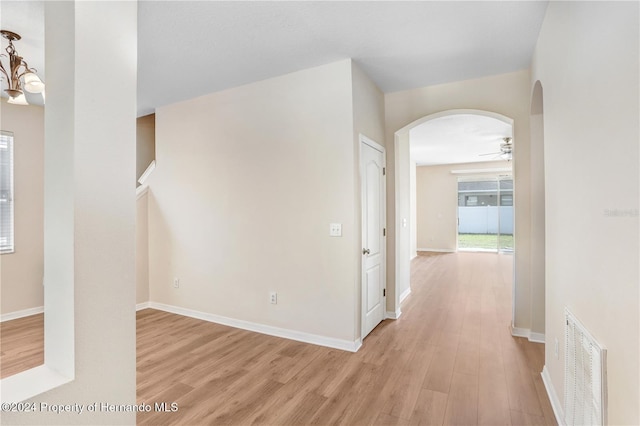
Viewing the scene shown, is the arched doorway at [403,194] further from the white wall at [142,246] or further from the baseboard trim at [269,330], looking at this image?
the white wall at [142,246]

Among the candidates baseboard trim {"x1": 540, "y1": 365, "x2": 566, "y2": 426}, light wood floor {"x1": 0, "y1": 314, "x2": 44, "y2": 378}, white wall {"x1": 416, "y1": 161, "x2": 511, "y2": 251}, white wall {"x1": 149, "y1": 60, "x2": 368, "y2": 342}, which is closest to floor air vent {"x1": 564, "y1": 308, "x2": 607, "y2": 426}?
baseboard trim {"x1": 540, "y1": 365, "x2": 566, "y2": 426}

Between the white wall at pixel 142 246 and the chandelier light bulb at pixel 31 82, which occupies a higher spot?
the chandelier light bulb at pixel 31 82

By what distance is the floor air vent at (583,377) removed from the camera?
1.24 metres

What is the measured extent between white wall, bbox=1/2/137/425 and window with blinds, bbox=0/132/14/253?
4142 millimetres

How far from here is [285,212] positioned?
3.38 m

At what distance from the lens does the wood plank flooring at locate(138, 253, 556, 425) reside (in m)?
2.02

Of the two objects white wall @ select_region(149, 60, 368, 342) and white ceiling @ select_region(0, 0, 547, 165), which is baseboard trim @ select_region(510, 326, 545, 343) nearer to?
white wall @ select_region(149, 60, 368, 342)

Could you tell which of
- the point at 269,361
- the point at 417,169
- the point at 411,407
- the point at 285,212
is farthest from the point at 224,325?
the point at 417,169

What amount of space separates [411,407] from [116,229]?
6.91 ft

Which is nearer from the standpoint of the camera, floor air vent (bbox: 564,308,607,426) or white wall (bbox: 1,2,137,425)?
white wall (bbox: 1,2,137,425)

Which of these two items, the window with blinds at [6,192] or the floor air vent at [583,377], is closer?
the floor air vent at [583,377]

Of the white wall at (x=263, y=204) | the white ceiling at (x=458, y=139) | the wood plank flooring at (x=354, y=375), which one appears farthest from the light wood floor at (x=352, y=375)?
the white ceiling at (x=458, y=139)

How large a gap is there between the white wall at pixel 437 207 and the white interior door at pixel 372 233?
6.82m

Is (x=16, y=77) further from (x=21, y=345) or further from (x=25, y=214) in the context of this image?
(x=21, y=345)
